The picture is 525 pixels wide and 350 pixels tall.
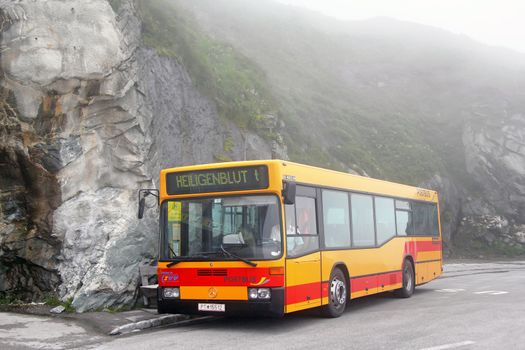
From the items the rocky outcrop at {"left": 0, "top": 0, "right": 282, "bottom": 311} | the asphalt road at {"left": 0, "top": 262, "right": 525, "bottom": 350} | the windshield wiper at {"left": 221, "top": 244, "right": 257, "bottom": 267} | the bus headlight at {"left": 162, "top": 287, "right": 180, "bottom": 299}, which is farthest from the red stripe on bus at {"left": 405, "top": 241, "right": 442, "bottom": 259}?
the bus headlight at {"left": 162, "top": 287, "right": 180, "bottom": 299}

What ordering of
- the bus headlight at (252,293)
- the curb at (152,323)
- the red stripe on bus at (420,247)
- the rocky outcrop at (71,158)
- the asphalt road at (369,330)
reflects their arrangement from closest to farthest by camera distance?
the asphalt road at (369,330) < the bus headlight at (252,293) < the curb at (152,323) < the rocky outcrop at (71,158) < the red stripe on bus at (420,247)

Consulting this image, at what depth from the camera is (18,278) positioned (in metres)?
13.2

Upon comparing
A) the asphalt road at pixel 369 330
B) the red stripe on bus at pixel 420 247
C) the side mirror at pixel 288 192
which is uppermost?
the side mirror at pixel 288 192

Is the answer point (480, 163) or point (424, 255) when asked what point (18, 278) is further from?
point (480, 163)

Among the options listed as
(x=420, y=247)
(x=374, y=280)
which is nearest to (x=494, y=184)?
(x=420, y=247)

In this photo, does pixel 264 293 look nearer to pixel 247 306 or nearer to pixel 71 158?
pixel 247 306

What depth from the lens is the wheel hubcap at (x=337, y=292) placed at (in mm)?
11048

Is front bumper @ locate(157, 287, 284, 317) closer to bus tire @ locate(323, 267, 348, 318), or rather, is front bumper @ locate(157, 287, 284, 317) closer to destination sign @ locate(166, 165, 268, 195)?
destination sign @ locate(166, 165, 268, 195)

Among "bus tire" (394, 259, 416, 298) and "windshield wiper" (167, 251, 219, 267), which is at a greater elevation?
"windshield wiper" (167, 251, 219, 267)

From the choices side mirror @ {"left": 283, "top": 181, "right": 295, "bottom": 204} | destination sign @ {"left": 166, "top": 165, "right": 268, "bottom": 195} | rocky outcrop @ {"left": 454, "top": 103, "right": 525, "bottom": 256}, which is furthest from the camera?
rocky outcrop @ {"left": 454, "top": 103, "right": 525, "bottom": 256}

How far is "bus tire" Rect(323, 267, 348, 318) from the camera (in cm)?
1093

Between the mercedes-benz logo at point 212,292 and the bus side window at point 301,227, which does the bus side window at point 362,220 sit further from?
the mercedes-benz logo at point 212,292

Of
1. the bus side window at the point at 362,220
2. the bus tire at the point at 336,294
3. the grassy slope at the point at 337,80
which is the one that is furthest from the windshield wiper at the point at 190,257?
the grassy slope at the point at 337,80

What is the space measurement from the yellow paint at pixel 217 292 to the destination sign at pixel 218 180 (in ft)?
5.42
